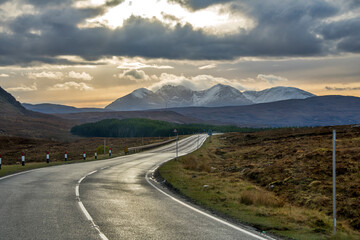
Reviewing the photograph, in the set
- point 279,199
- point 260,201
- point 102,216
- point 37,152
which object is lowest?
point 37,152

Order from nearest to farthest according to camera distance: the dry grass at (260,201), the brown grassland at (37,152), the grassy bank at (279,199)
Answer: the grassy bank at (279,199) < the dry grass at (260,201) < the brown grassland at (37,152)

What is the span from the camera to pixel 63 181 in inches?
782

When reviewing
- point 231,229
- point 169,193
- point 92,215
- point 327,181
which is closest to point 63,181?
point 169,193

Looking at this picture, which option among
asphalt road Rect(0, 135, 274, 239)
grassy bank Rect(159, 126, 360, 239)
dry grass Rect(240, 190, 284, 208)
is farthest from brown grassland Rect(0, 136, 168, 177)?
dry grass Rect(240, 190, 284, 208)

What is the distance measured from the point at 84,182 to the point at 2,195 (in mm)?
5385

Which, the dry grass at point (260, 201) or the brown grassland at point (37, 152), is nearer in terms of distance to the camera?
the dry grass at point (260, 201)

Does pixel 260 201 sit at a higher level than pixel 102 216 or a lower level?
lower

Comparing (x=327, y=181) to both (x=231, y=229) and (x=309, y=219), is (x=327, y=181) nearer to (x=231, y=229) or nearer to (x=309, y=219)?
(x=309, y=219)

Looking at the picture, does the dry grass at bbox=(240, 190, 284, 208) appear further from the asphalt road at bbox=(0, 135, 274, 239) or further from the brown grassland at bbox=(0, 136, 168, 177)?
the brown grassland at bbox=(0, 136, 168, 177)

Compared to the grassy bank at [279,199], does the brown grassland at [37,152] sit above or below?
below

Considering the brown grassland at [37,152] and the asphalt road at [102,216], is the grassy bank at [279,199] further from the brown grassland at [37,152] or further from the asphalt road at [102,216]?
the brown grassland at [37,152]

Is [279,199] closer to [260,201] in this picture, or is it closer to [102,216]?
[260,201]

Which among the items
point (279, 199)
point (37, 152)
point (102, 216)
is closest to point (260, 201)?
point (279, 199)

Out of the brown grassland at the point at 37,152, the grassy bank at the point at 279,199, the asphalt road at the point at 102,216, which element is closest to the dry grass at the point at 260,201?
the grassy bank at the point at 279,199
